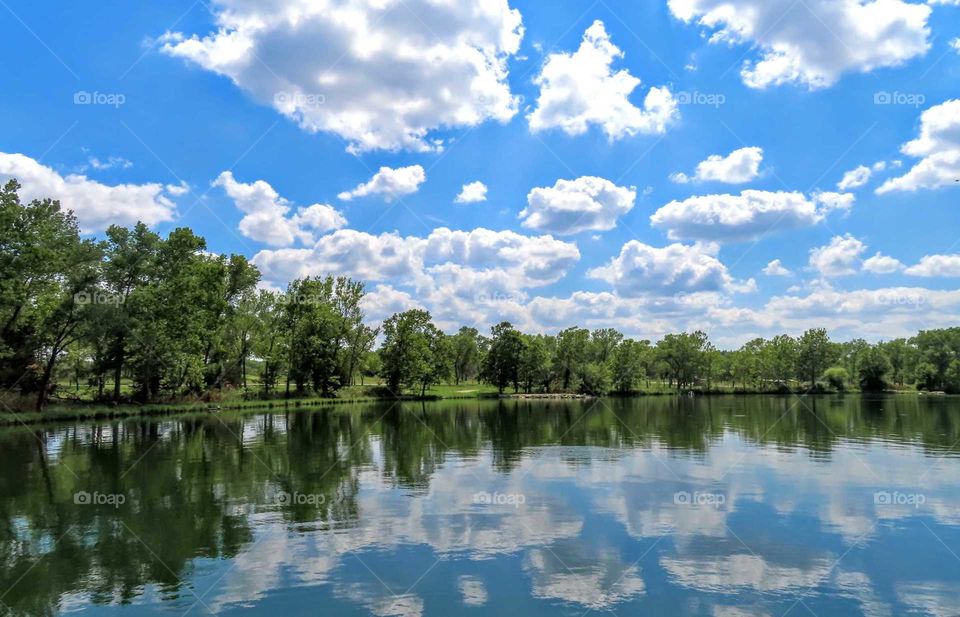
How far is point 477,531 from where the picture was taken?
1586 cm

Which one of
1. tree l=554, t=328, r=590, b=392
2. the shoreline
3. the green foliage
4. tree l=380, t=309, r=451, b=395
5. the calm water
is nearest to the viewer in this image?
the calm water

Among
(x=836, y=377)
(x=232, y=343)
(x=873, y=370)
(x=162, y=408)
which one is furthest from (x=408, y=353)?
(x=873, y=370)

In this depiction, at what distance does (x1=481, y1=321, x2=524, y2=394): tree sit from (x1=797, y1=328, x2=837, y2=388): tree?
81.8m

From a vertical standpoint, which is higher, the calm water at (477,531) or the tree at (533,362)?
the tree at (533,362)

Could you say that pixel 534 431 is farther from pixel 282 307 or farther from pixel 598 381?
pixel 598 381

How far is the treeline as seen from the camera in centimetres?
4856

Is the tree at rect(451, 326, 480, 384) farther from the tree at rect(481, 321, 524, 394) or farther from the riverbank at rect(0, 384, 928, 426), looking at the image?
the riverbank at rect(0, 384, 928, 426)

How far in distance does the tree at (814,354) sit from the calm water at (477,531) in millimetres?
132428

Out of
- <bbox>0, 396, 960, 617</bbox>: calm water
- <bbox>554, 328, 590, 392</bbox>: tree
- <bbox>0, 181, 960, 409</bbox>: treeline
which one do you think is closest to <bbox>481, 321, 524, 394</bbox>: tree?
<bbox>0, 181, 960, 409</bbox>: treeline

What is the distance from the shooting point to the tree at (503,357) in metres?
119

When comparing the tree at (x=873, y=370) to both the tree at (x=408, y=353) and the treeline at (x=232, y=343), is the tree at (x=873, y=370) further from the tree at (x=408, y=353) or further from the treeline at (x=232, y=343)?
the tree at (x=408, y=353)

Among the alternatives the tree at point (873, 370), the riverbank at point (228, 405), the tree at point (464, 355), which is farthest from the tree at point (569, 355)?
the tree at point (873, 370)

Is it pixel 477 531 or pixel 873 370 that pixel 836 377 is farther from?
pixel 477 531

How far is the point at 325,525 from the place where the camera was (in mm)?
16297
